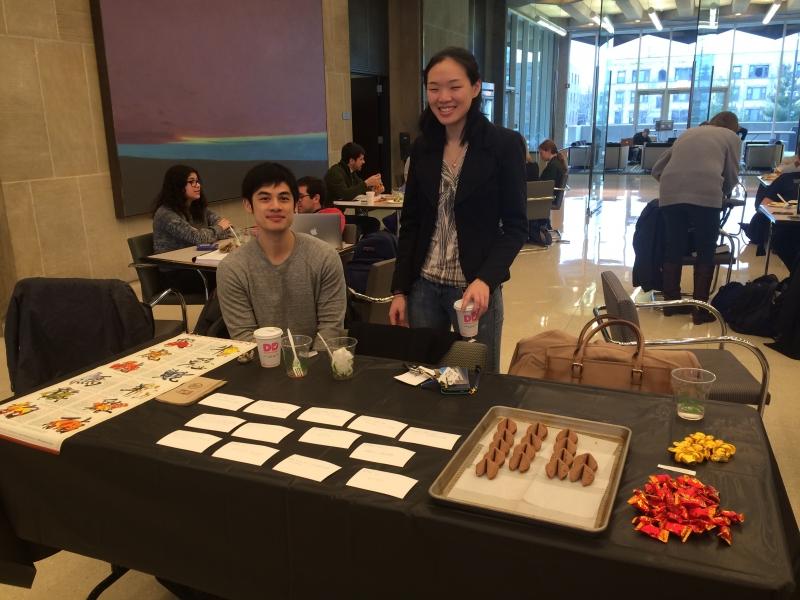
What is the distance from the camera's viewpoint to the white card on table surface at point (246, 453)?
140 cm

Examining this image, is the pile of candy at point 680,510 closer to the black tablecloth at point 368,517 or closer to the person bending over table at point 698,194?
the black tablecloth at point 368,517

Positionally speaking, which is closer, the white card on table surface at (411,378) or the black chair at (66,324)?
the white card on table surface at (411,378)

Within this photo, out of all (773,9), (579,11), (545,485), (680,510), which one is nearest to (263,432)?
(545,485)

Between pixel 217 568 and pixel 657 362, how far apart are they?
1.35m

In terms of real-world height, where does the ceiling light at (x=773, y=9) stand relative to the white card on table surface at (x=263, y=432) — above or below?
above

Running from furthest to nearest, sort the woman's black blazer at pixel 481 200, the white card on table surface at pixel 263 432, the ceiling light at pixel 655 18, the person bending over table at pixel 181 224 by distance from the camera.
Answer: the ceiling light at pixel 655 18, the person bending over table at pixel 181 224, the woman's black blazer at pixel 481 200, the white card on table surface at pixel 263 432

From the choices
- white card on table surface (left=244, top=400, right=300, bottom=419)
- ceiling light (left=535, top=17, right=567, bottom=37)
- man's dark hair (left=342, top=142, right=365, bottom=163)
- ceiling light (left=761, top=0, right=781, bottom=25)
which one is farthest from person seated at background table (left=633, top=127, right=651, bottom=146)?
white card on table surface (left=244, top=400, right=300, bottom=419)

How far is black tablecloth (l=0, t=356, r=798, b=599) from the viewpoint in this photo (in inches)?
42.7

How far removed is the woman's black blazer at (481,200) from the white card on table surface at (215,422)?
891mm

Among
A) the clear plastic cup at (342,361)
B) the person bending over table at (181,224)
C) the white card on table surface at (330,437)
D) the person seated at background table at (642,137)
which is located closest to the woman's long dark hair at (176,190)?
the person bending over table at (181,224)

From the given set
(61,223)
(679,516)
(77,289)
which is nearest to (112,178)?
(61,223)

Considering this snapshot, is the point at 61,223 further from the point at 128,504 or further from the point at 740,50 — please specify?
the point at 740,50

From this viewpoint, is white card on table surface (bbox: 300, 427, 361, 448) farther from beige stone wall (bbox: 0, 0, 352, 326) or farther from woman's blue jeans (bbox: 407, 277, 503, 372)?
beige stone wall (bbox: 0, 0, 352, 326)

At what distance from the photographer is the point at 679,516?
3.72 ft
